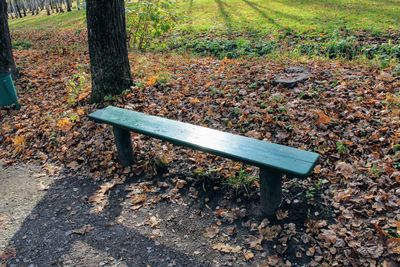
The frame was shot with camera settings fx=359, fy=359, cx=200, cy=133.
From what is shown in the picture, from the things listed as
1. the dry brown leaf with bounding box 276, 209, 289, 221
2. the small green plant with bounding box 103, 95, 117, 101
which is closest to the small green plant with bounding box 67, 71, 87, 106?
the small green plant with bounding box 103, 95, 117, 101

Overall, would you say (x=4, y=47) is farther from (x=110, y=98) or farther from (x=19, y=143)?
(x=110, y=98)

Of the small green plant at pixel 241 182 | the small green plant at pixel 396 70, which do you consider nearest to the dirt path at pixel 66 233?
the small green plant at pixel 241 182

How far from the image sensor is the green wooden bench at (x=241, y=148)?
3057 mm

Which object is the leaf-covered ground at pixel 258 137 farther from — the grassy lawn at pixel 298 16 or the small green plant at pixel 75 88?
the grassy lawn at pixel 298 16

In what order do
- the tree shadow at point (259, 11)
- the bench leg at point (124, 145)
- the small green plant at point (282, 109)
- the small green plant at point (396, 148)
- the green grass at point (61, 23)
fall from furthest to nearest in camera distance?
the green grass at point (61, 23) < the tree shadow at point (259, 11) < the small green plant at point (282, 109) < the bench leg at point (124, 145) < the small green plant at point (396, 148)

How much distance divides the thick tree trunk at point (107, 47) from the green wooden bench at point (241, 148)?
159 centimetres

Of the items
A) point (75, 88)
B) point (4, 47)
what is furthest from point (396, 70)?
point (4, 47)

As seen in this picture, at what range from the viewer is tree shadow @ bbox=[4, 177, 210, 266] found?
331 centimetres

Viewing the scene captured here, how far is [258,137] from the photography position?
4.59 meters

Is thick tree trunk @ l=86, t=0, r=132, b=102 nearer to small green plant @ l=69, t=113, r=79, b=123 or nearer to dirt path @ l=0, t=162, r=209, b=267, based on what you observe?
small green plant @ l=69, t=113, r=79, b=123

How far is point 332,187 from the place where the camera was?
369cm

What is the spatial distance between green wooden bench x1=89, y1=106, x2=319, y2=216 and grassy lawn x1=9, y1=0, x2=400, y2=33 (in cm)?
742

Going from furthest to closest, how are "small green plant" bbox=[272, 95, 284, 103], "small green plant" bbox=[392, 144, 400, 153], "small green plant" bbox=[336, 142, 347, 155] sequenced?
1. "small green plant" bbox=[272, 95, 284, 103]
2. "small green plant" bbox=[336, 142, 347, 155]
3. "small green plant" bbox=[392, 144, 400, 153]

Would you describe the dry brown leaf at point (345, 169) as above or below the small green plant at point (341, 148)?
below
